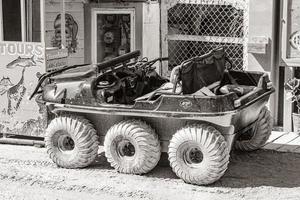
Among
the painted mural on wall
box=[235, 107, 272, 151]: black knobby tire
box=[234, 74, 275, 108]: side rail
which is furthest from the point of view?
the painted mural on wall

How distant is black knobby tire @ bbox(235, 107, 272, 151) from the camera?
898cm

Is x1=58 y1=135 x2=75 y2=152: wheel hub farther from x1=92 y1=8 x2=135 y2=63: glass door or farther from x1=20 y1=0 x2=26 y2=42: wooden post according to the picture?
x1=92 y1=8 x2=135 y2=63: glass door

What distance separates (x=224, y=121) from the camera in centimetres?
743

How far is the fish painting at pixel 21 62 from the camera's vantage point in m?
9.64

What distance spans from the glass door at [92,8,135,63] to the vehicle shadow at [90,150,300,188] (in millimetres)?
3385

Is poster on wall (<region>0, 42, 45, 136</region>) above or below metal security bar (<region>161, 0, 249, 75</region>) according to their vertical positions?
below

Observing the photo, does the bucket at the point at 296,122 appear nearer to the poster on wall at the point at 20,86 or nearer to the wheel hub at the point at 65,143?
the wheel hub at the point at 65,143

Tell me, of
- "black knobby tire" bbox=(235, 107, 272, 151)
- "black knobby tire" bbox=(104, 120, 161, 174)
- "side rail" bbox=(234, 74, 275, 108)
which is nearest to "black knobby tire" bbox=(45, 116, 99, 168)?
"black knobby tire" bbox=(104, 120, 161, 174)

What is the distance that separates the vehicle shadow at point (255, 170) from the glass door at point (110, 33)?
133 inches

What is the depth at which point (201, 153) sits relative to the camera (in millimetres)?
7781

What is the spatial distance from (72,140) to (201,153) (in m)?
1.84

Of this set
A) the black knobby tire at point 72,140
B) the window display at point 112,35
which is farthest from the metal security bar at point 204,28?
the black knobby tire at point 72,140

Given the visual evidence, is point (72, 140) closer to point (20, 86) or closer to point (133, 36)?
point (20, 86)

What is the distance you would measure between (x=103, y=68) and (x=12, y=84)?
7.18ft
